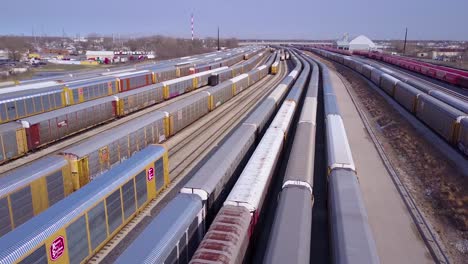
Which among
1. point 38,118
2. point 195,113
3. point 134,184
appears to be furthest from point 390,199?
point 38,118

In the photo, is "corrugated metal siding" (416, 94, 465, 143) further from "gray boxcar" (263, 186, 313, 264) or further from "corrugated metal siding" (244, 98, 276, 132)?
"gray boxcar" (263, 186, 313, 264)

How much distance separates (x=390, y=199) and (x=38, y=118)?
25504mm

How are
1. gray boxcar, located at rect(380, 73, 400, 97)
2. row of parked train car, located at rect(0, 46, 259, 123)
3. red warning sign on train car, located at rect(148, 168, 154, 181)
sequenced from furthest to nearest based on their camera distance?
gray boxcar, located at rect(380, 73, 400, 97) < row of parked train car, located at rect(0, 46, 259, 123) < red warning sign on train car, located at rect(148, 168, 154, 181)

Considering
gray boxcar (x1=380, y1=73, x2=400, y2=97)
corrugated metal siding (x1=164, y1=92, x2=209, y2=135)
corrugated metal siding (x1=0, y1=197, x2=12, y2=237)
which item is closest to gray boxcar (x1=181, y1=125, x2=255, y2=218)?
corrugated metal siding (x1=0, y1=197, x2=12, y2=237)

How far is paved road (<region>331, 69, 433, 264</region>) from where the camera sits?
1582 centimetres

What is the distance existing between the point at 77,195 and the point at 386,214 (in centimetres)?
1553

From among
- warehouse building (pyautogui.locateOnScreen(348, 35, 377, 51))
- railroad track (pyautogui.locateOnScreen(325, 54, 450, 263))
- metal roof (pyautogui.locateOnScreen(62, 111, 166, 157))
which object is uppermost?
warehouse building (pyautogui.locateOnScreen(348, 35, 377, 51))

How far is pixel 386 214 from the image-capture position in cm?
1916

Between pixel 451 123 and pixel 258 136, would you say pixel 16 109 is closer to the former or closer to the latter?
pixel 258 136

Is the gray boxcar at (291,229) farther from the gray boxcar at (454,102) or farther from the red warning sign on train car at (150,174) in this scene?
the gray boxcar at (454,102)

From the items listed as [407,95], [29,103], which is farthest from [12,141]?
[407,95]

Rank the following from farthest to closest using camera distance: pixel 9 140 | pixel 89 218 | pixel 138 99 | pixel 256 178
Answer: pixel 138 99, pixel 9 140, pixel 256 178, pixel 89 218

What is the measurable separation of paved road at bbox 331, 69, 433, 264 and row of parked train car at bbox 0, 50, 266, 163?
23.5 meters

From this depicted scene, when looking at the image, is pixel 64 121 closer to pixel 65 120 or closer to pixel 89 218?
pixel 65 120
